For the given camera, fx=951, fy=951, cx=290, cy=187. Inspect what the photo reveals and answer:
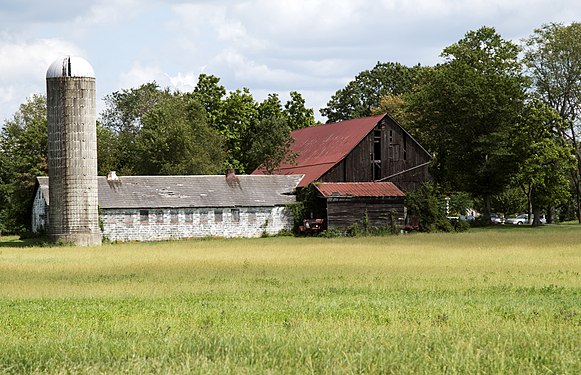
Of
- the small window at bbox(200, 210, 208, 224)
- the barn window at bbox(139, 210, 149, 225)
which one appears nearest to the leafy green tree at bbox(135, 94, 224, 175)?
the small window at bbox(200, 210, 208, 224)

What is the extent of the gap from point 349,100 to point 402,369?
106 m

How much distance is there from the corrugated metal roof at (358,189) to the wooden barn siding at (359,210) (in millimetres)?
345

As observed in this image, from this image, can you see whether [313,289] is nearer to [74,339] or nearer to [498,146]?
[74,339]

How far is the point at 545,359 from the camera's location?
12336mm

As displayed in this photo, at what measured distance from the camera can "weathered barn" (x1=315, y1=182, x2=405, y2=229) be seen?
6394cm

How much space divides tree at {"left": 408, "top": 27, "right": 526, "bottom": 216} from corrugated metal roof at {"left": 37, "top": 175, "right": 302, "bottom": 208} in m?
13.7

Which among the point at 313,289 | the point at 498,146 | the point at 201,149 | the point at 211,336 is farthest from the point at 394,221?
the point at 211,336

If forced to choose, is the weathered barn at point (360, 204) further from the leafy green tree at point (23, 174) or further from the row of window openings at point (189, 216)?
the leafy green tree at point (23, 174)

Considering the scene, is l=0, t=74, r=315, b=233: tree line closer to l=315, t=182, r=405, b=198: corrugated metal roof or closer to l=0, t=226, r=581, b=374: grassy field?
l=315, t=182, r=405, b=198: corrugated metal roof

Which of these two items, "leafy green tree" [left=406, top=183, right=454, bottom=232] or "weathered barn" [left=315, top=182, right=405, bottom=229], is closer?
"weathered barn" [left=315, top=182, right=405, bottom=229]

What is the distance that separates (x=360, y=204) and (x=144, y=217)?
47.8ft

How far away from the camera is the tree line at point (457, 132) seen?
72.0 meters

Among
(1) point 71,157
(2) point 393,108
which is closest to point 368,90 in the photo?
(2) point 393,108

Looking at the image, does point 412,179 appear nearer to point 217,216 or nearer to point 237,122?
point 217,216
